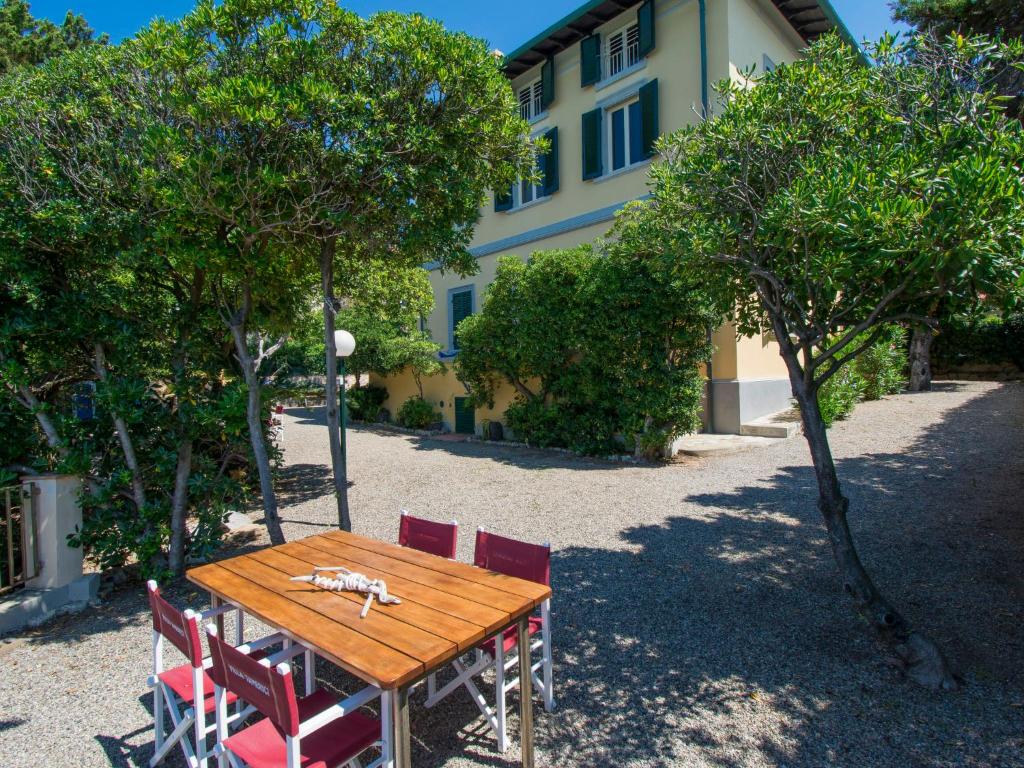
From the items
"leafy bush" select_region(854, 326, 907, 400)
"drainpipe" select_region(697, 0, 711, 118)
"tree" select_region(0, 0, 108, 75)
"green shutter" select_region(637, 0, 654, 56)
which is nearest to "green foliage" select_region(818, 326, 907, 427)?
"leafy bush" select_region(854, 326, 907, 400)

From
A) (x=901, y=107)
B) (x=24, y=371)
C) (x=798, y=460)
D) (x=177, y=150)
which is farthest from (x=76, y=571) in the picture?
(x=798, y=460)

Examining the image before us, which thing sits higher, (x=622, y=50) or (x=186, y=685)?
(x=622, y=50)

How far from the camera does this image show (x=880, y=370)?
13.2 meters

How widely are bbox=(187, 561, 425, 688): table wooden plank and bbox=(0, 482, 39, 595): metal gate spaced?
2.41 metres

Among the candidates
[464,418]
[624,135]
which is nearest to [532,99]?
[624,135]

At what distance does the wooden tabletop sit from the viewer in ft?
6.82

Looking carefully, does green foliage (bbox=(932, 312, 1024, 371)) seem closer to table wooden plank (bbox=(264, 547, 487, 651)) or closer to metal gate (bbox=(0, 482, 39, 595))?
table wooden plank (bbox=(264, 547, 487, 651))

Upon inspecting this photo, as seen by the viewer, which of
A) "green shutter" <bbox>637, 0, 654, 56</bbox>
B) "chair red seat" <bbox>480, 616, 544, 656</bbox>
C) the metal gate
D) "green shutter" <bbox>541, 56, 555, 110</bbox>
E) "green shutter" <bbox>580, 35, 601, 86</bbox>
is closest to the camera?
"chair red seat" <bbox>480, 616, 544, 656</bbox>

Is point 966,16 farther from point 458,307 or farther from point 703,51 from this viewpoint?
point 458,307

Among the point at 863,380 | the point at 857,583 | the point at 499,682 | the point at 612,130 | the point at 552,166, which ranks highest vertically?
the point at 612,130

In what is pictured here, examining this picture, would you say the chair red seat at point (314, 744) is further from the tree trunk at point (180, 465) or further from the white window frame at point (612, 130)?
the white window frame at point (612, 130)

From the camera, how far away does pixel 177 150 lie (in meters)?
3.95

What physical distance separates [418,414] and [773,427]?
30.2 feet

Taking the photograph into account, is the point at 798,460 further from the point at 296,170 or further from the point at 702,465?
the point at 296,170
